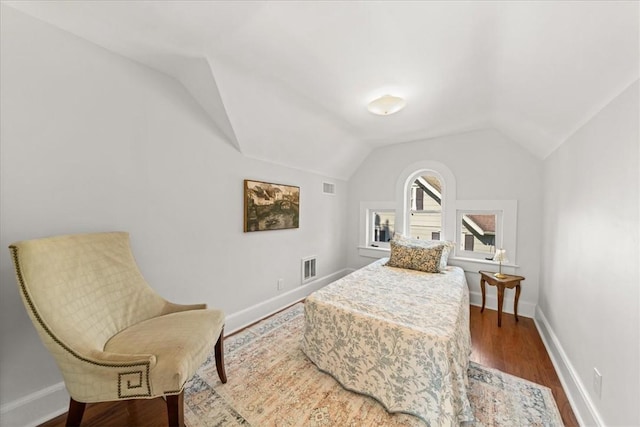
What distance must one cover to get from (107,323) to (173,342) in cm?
48

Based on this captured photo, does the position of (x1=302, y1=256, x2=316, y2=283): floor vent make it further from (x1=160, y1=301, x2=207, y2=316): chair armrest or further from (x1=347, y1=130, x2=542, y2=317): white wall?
(x1=160, y1=301, x2=207, y2=316): chair armrest

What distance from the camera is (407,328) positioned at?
1540 millimetres

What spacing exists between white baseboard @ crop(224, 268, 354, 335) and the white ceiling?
1.80 m

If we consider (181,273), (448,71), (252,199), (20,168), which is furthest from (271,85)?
(181,273)

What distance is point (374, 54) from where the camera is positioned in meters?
1.67

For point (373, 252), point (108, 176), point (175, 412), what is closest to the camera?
point (175, 412)

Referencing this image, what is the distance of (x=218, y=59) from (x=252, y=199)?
4.39 feet

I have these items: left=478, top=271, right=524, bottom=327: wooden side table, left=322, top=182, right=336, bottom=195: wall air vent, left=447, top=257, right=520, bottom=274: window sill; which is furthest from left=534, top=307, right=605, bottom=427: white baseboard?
left=322, top=182, right=336, bottom=195: wall air vent

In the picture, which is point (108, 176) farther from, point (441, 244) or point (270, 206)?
point (441, 244)

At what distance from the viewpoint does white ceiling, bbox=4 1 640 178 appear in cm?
121

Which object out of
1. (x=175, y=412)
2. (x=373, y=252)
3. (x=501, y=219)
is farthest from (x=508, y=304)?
(x=175, y=412)

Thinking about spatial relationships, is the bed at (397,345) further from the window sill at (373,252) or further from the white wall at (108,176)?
the window sill at (373,252)

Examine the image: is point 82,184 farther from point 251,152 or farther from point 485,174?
point 485,174

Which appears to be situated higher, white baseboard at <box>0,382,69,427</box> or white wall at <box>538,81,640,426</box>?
white wall at <box>538,81,640,426</box>
